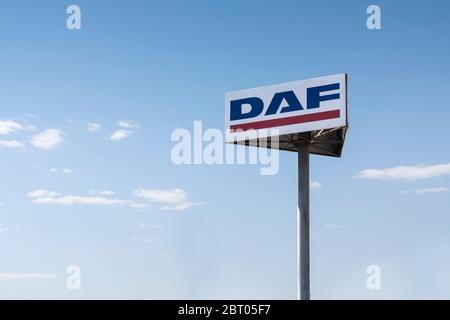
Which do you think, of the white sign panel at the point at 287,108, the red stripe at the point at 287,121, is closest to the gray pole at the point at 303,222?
the red stripe at the point at 287,121

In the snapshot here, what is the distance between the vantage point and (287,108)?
31125 millimetres

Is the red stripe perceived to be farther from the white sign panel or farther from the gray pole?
the gray pole

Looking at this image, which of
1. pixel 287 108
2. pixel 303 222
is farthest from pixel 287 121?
pixel 303 222

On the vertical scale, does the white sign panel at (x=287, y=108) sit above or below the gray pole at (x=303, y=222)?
above

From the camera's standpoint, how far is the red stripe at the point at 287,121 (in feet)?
98.2

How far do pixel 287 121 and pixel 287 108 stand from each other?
2.31ft

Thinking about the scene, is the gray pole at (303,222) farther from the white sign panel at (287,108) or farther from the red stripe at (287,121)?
the white sign panel at (287,108)

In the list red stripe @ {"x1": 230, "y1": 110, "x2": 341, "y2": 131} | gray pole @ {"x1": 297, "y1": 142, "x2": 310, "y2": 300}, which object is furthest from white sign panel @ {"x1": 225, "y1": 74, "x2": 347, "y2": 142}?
gray pole @ {"x1": 297, "y1": 142, "x2": 310, "y2": 300}

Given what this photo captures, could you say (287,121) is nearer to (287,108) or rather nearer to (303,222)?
(287,108)

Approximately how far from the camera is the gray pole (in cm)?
3023

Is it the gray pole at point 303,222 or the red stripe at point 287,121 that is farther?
the gray pole at point 303,222
